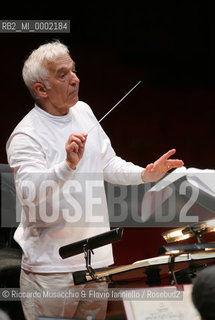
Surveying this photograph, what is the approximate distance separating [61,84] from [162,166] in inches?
17.4

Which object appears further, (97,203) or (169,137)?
(169,137)

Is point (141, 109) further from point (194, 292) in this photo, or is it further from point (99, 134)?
point (194, 292)

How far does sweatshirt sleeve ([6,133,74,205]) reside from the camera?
166cm

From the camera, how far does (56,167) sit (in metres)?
1.67

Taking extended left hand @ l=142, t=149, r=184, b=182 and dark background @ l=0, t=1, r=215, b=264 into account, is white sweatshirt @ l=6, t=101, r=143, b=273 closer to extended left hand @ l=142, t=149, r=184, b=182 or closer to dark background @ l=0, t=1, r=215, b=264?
extended left hand @ l=142, t=149, r=184, b=182

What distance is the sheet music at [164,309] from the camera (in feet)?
4.17

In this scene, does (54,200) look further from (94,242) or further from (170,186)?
(170,186)

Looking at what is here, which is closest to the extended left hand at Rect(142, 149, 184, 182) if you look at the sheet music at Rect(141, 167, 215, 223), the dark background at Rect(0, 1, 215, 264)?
the sheet music at Rect(141, 167, 215, 223)

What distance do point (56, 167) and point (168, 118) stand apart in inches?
49.2

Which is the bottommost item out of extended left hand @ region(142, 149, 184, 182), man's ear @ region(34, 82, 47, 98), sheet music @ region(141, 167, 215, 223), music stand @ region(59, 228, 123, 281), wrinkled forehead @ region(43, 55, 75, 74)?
music stand @ region(59, 228, 123, 281)

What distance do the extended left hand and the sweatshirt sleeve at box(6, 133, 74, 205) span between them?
30cm

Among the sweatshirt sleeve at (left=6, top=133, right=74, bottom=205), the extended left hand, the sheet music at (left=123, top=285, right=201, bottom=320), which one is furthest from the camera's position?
the extended left hand

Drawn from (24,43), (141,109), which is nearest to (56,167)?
(24,43)

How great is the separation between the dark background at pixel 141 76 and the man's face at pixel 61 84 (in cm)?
56
